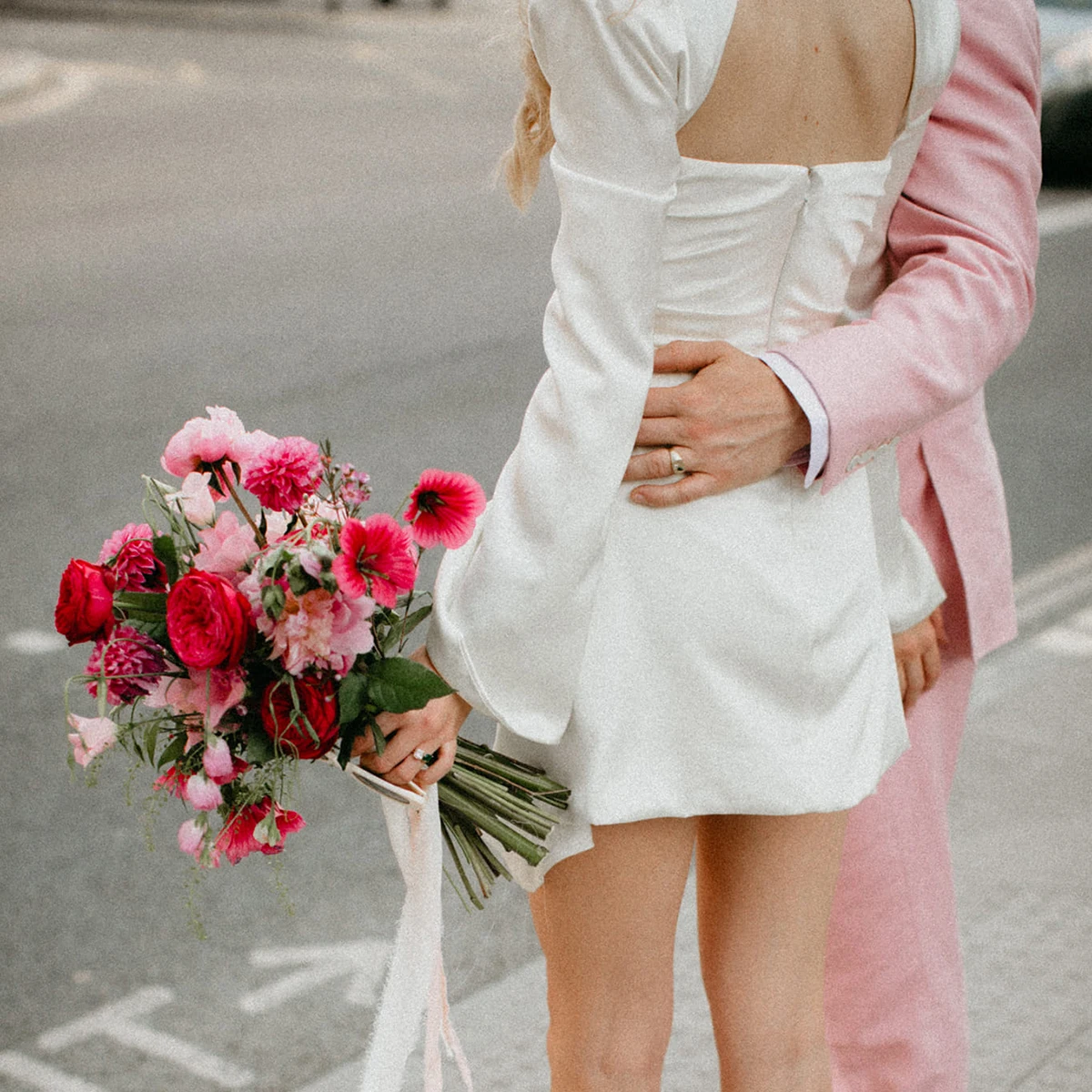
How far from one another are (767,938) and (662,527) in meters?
0.52

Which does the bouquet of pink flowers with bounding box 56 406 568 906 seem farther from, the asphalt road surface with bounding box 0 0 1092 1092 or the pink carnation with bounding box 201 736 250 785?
the asphalt road surface with bounding box 0 0 1092 1092

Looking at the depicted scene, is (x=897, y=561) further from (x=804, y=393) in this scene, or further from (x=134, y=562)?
(x=134, y=562)

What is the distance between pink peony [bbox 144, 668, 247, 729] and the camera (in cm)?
173

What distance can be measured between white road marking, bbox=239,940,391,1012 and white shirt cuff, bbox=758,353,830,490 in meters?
1.82

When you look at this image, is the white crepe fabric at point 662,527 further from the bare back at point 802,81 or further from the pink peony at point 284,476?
the pink peony at point 284,476

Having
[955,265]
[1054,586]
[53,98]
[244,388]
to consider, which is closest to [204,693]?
[955,265]

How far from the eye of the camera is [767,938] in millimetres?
1949

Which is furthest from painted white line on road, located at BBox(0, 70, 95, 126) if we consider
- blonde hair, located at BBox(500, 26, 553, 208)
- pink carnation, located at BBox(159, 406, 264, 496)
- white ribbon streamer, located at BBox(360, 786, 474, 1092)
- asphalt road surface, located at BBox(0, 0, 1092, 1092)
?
white ribbon streamer, located at BBox(360, 786, 474, 1092)

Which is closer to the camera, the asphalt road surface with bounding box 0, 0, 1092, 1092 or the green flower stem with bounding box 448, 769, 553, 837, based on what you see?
the green flower stem with bounding box 448, 769, 553, 837

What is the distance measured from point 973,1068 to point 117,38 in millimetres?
16521

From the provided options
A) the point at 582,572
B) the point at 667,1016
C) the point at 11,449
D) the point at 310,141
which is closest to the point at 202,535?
the point at 582,572

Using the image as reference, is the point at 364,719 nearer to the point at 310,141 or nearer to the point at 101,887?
the point at 101,887

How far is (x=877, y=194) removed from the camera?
1828 mm

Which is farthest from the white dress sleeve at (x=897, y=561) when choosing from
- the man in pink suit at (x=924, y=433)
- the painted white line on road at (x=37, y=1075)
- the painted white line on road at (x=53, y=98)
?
the painted white line on road at (x=53, y=98)
